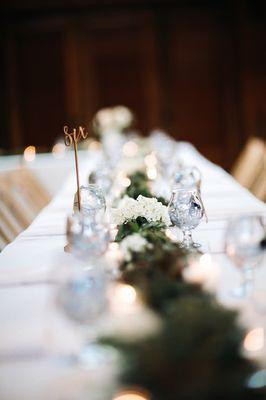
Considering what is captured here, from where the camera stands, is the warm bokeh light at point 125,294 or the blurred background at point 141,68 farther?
the blurred background at point 141,68

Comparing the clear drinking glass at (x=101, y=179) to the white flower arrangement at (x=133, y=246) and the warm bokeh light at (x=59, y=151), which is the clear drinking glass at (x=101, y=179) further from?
the warm bokeh light at (x=59, y=151)

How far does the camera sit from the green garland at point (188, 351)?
2.66ft

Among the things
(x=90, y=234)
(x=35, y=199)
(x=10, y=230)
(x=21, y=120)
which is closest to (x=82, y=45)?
(x=21, y=120)

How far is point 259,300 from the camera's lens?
1165mm

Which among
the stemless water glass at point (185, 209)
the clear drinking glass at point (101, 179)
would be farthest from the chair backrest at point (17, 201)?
the stemless water glass at point (185, 209)

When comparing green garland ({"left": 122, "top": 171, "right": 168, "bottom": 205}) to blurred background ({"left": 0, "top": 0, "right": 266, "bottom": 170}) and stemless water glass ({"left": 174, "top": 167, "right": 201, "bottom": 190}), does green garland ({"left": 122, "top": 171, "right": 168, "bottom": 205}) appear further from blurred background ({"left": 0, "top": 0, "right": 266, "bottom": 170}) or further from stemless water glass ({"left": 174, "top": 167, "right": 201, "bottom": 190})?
blurred background ({"left": 0, "top": 0, "right": 266, "bottom": 170})

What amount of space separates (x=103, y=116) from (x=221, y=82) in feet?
8.63

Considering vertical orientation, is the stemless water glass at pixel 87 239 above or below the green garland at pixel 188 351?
above

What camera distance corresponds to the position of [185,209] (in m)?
1.75

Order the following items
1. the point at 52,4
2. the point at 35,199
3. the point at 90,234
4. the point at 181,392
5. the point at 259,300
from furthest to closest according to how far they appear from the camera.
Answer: the point at 52,4, the point at 35,199, the point at 90,234, the point at 259,300, the point at 181,392

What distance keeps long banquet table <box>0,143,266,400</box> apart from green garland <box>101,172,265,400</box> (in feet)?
0.33

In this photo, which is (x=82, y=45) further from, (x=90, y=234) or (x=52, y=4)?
(x=90, y=234)

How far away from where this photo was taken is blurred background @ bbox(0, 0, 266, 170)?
7.01 metres

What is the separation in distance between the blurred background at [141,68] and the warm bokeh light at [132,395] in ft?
21.2
